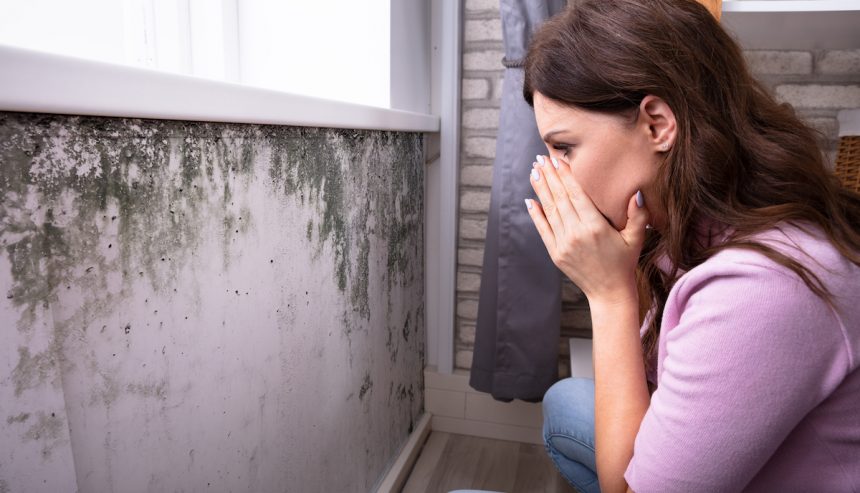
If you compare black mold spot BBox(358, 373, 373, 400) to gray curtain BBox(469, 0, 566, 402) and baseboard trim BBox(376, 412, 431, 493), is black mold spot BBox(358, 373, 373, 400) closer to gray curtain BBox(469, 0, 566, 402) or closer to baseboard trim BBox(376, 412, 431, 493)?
baseboard trim BBox(376, 412, 431, 493)

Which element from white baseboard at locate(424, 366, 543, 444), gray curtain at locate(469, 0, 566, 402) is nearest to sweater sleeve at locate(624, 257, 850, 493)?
gray curtain at locate(469, 0, 566, 402)

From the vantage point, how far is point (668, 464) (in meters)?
0.63

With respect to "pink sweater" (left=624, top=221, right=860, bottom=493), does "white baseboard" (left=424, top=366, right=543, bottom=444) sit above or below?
below

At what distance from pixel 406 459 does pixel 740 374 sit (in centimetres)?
115

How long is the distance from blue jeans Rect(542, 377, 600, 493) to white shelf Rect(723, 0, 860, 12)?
2.66ft

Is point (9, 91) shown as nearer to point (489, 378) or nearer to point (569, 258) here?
point (569, 258)

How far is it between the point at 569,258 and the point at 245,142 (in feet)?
1.56

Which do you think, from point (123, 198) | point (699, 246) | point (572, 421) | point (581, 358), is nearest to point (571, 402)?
point (572, 421)

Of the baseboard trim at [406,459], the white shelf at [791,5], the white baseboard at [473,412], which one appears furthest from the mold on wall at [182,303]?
the white shelf at [791,5]

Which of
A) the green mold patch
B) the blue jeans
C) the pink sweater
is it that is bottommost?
the blue jeans

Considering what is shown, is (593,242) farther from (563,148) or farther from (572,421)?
(572,421)

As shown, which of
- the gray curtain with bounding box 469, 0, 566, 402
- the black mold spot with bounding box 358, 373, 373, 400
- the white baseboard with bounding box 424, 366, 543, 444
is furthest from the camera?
the white baseboard with bounding box 424, 366, 543, 444

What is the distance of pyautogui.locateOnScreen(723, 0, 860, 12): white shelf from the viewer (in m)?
1.13

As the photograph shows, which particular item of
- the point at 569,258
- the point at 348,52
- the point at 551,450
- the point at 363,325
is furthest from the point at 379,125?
the point at 551,450
